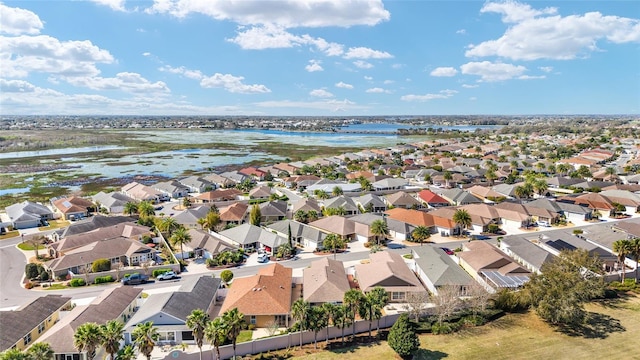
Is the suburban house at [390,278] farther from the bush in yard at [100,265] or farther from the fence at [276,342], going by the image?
the bush in yard at [100,265]

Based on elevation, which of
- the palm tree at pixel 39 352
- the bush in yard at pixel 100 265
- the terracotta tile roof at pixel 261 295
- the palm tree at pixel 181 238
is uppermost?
the palm tree at pixel 39 352

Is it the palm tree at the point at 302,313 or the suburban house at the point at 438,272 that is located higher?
the palm tree at the point at 302,313

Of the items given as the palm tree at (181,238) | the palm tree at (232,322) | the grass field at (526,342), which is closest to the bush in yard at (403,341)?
the grass field at (526,342)

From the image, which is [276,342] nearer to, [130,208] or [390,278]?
[390,278]

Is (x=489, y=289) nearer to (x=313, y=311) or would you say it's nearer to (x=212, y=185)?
(x=313, y=311)

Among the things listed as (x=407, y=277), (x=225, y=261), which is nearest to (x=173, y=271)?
(x=225, y=261)

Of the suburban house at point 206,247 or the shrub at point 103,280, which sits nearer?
the shrub at point 103,280

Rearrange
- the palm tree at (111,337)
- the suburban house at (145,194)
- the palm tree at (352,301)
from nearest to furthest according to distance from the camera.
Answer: the palm tree at (111,337) < the palm tree at (352,301) < the suburban house at (145,194)

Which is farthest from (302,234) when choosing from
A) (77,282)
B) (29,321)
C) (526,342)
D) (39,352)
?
(39,352)
